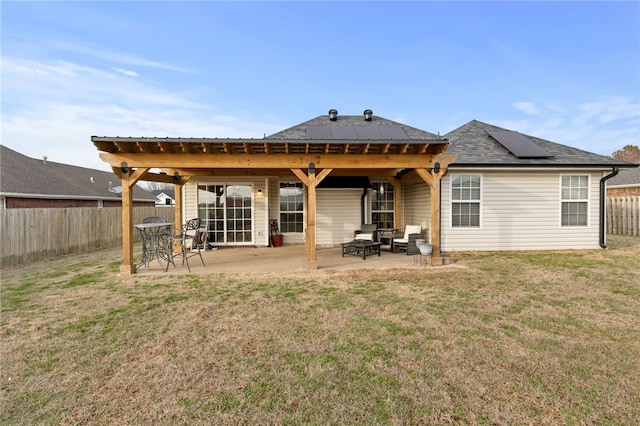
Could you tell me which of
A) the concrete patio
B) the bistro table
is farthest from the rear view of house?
the concrete patio

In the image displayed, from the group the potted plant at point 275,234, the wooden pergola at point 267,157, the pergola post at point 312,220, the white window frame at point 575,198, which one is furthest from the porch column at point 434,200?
the potted plant at point 275,234

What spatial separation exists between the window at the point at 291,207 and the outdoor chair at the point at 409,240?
3.72m

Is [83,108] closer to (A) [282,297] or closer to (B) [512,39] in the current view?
(A) [282,297]

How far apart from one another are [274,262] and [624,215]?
15.9 metres

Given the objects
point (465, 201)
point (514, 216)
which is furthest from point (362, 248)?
point (514, 216)

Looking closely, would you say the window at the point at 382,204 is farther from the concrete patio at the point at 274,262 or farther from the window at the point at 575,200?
the window at the point at 575,200

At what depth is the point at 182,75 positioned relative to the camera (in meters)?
14.6

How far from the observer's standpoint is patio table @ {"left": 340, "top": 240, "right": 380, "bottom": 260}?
870cm

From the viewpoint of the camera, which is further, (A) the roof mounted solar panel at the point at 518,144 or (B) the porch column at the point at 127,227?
(A) the roof mounted solar panel at the point at 518,144

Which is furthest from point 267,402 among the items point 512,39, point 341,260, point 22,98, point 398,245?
point 512,39

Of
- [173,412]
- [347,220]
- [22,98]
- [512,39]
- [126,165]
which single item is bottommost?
[173,412]

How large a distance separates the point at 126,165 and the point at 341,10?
10319 mm

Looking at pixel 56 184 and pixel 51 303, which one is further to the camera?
pixel 56 184

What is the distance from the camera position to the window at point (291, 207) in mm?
11641
